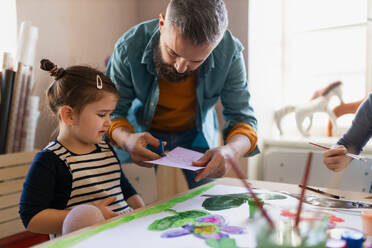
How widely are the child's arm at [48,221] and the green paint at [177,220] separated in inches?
9.6

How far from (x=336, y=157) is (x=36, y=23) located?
1.48 meters

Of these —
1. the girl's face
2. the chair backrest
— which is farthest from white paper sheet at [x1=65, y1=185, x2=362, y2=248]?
the chair backrest

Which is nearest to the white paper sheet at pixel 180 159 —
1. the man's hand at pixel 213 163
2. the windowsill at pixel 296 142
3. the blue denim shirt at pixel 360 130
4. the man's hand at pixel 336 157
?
the man's hand at pixel 213 163

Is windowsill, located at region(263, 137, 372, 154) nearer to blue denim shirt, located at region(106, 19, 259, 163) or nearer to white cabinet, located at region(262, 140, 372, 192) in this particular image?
white cabinet, located at region(262, 140, 372, 192)

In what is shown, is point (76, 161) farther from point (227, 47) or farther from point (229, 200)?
point (227, 47)

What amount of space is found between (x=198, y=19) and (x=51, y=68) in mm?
444

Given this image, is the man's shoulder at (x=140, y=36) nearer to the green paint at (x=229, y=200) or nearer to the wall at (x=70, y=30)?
the wall at (x=70, y=30)

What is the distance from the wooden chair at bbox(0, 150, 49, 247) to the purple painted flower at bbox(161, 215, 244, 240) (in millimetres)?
1057

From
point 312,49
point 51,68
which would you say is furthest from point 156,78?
point 312,49

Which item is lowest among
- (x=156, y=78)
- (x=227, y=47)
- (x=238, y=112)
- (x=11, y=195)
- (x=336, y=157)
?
(x=11, y=195)

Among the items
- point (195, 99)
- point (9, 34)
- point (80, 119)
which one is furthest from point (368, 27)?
point (9, 34)

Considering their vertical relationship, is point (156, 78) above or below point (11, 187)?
above

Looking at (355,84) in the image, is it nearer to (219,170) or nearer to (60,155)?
(219,170)

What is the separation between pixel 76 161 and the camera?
1.02 meters
